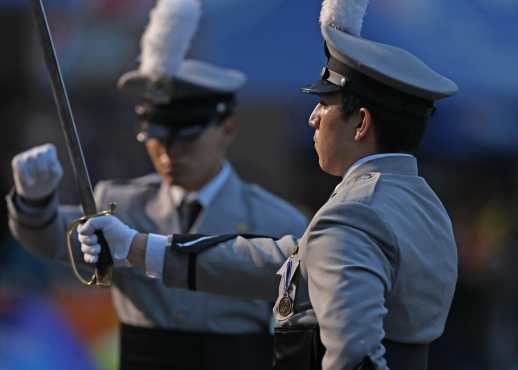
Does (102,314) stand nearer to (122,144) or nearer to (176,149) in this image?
(122,144)

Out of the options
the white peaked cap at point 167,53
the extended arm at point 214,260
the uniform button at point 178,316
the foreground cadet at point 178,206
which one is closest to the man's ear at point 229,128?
the foreground cadet at point 178,206

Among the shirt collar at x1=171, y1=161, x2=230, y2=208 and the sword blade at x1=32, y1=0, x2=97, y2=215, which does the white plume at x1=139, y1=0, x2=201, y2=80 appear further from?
the sword blade at x1=32, y1=0, x2=97, y2=215

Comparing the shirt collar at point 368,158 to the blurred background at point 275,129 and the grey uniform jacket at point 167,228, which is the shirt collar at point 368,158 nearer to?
the grey uniform jacket at point 167,228

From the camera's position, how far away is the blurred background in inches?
264

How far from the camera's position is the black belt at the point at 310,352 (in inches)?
98.2

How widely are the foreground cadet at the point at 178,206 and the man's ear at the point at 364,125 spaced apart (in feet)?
4.44

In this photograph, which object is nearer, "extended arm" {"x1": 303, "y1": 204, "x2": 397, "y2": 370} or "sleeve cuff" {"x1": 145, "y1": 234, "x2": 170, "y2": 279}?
"extended arm" {"x1": 303, "y1": 204, "x2": 397, "y2": 370}

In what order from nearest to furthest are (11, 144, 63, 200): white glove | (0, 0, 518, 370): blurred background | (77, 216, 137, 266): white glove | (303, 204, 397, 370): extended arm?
(303, 204, 397, 370): extended arm → (77, 216, 137, 266): white glove → (11, 144, 63, 200): white glove → (0, 0, 518, 370): blurred background

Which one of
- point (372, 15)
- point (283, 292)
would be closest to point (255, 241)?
point (283, 292)

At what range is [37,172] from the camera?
3.61 metres

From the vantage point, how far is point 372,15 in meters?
6.59

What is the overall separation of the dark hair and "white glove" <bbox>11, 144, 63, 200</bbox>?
4.30 ft

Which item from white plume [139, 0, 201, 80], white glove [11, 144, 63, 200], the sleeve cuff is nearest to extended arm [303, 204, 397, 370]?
the sleeve cuff

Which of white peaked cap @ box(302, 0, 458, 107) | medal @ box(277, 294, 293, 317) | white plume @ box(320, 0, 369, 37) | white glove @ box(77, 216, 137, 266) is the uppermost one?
white plume @ box(320, 0, 369, 37)
